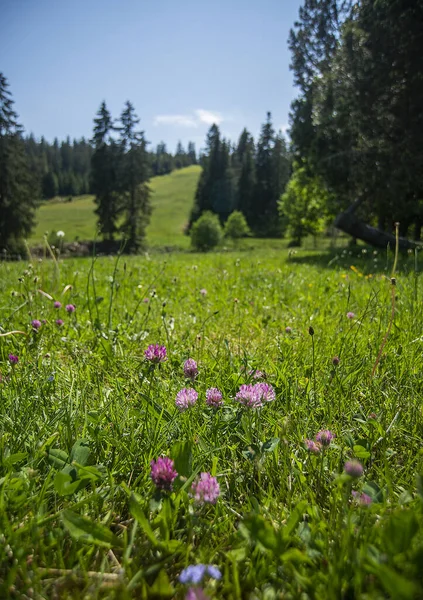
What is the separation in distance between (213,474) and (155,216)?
10017cm

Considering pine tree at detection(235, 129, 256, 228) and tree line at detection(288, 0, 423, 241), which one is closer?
tree line at detection(288, 0, 423, 241)

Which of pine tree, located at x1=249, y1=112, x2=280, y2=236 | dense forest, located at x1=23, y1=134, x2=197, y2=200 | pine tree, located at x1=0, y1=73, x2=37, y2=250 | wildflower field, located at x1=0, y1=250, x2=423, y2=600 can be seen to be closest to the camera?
wildflower field, located at x1=0, y1=250, x2=423, y2=600

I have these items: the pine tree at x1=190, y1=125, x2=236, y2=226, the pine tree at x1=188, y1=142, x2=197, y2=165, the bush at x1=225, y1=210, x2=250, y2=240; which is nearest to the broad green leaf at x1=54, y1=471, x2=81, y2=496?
the bush at x1=225, y1=210, x2=250, y2=240

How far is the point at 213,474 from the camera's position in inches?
54.4

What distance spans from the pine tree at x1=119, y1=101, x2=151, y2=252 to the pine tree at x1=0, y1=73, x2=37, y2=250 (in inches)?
421

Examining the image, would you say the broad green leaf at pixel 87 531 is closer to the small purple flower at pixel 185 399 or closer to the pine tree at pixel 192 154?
the small purple flower at pixel 185 399

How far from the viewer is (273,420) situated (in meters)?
1.73

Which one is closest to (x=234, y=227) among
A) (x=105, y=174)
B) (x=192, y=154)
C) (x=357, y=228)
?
(x=105, y=174)

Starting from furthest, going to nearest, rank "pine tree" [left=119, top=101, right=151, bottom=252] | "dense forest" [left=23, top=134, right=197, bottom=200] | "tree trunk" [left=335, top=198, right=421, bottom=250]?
"dense forest" [left=23, top=134, right=197, bottom=200], "pine tree" [left=119, top=101, right=151, bottom=252], "tree trunk" [left=335, top=198, right=421, bottom=250]

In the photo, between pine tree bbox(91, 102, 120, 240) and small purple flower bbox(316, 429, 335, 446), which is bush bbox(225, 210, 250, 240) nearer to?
pine tree bbox(91, 102, 120, 240)

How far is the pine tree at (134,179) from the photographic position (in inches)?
1708

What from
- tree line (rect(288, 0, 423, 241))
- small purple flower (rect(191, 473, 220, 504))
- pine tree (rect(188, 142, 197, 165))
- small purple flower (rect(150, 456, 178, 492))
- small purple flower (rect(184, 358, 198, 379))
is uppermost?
pine tree (rect(188, 142, 197, 165))

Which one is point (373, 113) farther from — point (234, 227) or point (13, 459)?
point (234, 227)

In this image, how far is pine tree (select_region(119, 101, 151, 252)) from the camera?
43.4 m
